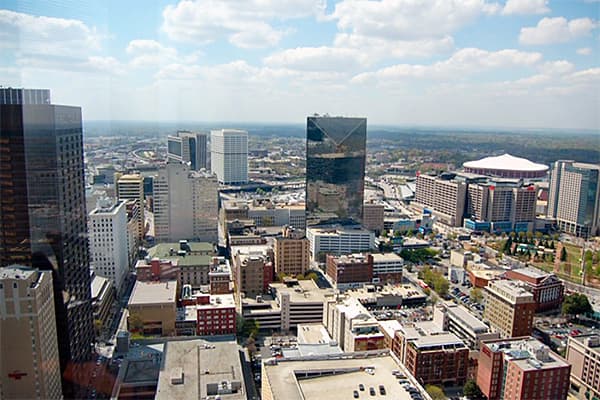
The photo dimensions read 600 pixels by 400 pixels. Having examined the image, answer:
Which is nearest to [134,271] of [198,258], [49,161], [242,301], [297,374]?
[198,258]

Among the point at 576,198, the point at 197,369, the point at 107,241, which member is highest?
the point at 576,198

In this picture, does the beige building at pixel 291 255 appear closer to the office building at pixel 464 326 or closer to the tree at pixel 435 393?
the office building at pixel 464 326

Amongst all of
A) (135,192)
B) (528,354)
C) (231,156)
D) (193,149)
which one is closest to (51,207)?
(528,354)

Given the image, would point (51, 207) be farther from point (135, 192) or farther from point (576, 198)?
point (576, 198)

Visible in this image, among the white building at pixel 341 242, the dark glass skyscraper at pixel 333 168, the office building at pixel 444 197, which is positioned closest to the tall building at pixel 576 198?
the office building at pixel 444 197

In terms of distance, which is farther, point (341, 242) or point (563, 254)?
point (341, 242)

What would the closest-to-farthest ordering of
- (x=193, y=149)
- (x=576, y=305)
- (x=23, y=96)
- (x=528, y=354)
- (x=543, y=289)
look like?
(x=23, y=96) → (x=528, y=354) → (x=576, y=305) → (x=543, y=289) → (x=193, y=149)

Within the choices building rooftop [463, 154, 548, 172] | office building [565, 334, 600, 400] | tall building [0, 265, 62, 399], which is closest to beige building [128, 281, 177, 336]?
tall building [0, 265, 62, 399]
